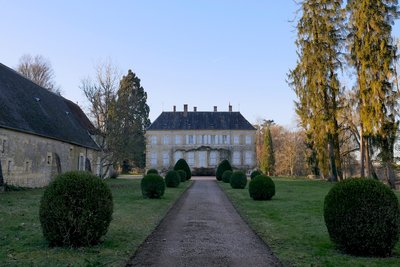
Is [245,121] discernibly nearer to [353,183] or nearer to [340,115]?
[340,115]

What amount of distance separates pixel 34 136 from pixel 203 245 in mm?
18273

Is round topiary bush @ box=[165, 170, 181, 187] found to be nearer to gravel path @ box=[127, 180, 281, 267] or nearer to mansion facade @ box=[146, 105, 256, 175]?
gravel path @ box=[127, 180, 281, 267]

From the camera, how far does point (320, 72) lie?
91.0ft

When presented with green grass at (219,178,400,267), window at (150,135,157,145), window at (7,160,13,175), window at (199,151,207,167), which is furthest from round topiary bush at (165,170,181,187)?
window at (150,135,157,145)

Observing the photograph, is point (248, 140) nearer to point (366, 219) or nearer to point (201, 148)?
point (201, 148)

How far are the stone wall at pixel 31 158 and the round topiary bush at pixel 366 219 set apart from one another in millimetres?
17939

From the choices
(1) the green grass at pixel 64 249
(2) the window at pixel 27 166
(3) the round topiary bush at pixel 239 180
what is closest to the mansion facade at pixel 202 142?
(3) the round topiary bush at pixel 239 180

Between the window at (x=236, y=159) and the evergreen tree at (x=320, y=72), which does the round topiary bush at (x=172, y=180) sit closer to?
the evergreen tree at (x=320, y=72)

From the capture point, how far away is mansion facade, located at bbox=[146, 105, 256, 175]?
173 feet

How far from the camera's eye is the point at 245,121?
54.2 m

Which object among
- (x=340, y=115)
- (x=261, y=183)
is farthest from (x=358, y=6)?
(x=261, y=183)

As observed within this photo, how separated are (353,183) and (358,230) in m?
0.87

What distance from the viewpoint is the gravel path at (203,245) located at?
6.38m

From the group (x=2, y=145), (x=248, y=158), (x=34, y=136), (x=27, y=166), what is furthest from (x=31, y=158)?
(x=248, y=158)
